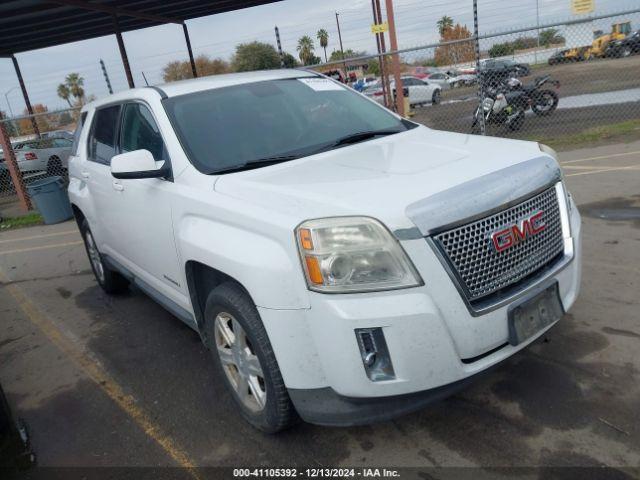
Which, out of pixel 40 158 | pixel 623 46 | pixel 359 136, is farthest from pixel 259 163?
pixel 40 158

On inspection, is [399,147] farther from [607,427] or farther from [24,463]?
[24,463]

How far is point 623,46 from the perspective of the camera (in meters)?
11.9

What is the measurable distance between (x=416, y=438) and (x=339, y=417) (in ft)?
2.03

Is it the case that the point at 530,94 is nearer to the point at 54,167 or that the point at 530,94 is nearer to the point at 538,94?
the point at 538,94

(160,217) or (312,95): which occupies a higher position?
(312,95)

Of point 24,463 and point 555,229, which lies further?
point 24,463

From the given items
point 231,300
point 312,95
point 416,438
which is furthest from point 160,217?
point 416,438

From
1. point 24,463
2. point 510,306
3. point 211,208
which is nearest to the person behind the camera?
point 510,306

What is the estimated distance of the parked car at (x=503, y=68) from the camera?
11.8 metres

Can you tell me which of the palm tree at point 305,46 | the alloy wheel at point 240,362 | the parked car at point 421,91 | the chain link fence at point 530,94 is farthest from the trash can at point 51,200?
the palm tree at point 305,46

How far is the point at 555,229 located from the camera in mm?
2861

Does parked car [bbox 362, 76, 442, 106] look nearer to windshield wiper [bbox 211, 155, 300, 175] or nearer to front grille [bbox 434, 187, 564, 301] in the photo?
windshield wiper [bbox 211, 155, 300, 175]

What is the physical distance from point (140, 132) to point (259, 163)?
1228 mm

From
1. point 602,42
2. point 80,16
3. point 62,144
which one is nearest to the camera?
point 602,42
